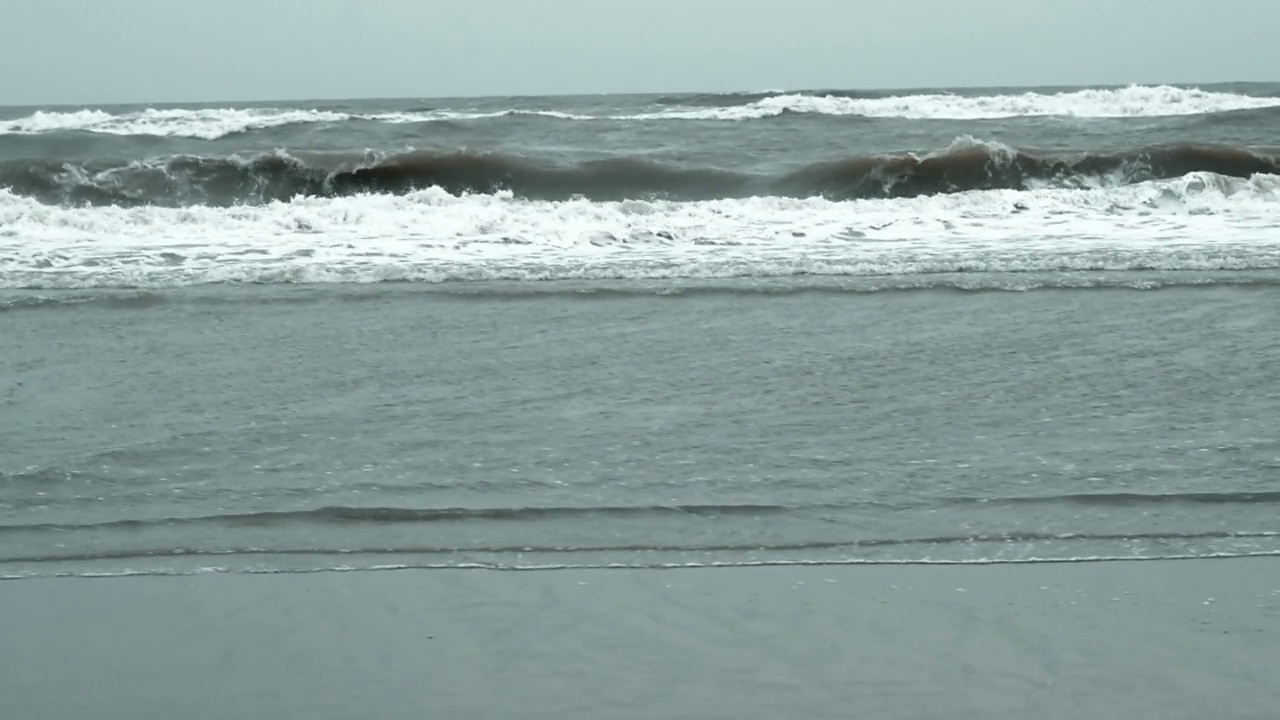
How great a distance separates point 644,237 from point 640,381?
15.4ft

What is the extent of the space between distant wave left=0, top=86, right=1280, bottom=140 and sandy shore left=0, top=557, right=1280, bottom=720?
55.4 ft

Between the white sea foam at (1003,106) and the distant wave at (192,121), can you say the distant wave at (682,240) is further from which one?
the white sea foam at (1003,106)

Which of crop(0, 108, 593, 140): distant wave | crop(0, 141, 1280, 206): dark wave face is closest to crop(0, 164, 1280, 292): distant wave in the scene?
crop(0, 141, 1280, 206): dark wave face

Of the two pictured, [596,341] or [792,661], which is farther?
[596,341]

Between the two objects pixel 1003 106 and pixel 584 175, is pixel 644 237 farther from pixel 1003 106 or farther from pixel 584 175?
pixel 1003 106

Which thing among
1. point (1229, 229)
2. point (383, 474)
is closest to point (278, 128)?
point (1229, 229)

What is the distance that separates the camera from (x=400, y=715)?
281 centimetres

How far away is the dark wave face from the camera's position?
13688 mm

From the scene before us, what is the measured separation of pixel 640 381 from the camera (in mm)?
5586

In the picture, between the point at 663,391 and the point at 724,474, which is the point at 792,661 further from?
the point at 663,391

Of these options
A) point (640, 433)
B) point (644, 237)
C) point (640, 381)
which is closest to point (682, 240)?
point (644, 237)

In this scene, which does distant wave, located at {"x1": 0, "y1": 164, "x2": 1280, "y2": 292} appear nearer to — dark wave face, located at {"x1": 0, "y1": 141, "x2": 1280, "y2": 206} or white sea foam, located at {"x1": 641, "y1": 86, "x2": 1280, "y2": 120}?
dark wave face, located at {"x1": 0, "y1": 141, "x2": 1280, "y2": 206}

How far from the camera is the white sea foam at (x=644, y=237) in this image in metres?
8.48

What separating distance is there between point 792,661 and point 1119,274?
5.78 meters
